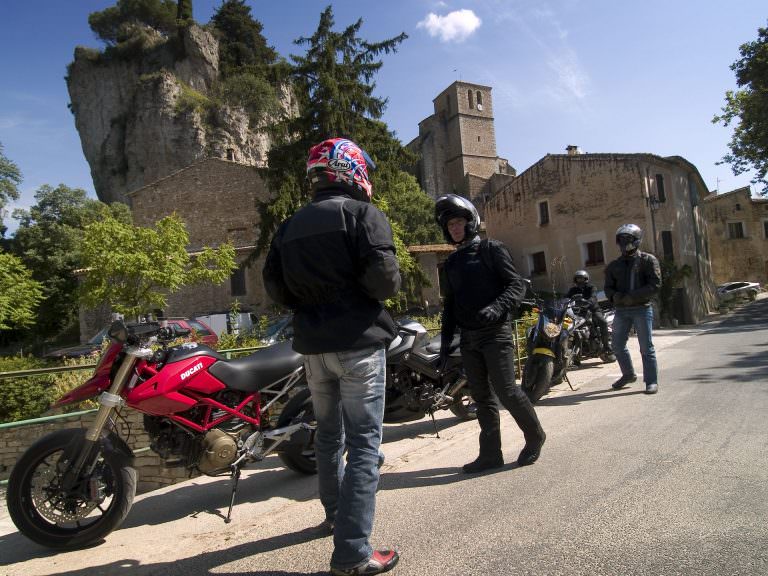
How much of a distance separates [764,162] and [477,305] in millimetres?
28982

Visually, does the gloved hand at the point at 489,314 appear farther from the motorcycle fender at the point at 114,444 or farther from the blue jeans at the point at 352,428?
the motorcycle fender at the point at 114,444

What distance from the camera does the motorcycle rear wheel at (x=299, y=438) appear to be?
3.63 m

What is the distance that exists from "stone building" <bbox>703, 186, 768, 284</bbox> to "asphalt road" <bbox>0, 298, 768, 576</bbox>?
4658 cm

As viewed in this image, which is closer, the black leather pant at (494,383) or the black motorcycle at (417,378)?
the black leather pant at (494,383)

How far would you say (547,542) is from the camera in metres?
2.50

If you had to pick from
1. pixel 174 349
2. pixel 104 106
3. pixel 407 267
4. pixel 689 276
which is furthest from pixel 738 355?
pixel 104 106

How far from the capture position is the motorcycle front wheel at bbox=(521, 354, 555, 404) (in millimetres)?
5367

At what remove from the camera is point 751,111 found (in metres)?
22.4

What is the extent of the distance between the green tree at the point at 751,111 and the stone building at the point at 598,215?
2.51 metres

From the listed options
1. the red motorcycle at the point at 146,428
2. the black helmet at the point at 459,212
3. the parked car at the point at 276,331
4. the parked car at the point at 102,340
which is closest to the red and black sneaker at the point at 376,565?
the red motorcycle at the point at 146,428

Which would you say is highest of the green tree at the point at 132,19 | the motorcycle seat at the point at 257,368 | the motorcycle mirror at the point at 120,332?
the green tree at the point at 132,19

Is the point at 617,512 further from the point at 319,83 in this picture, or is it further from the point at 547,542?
the point at 319,83

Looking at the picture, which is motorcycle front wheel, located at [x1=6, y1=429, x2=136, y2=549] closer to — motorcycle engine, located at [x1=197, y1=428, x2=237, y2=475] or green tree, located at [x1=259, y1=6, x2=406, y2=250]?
motorcycle engine, located at [x1=197, y1=428, x2=237, y2=475]

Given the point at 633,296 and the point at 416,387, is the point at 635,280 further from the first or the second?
the point at 416,387
